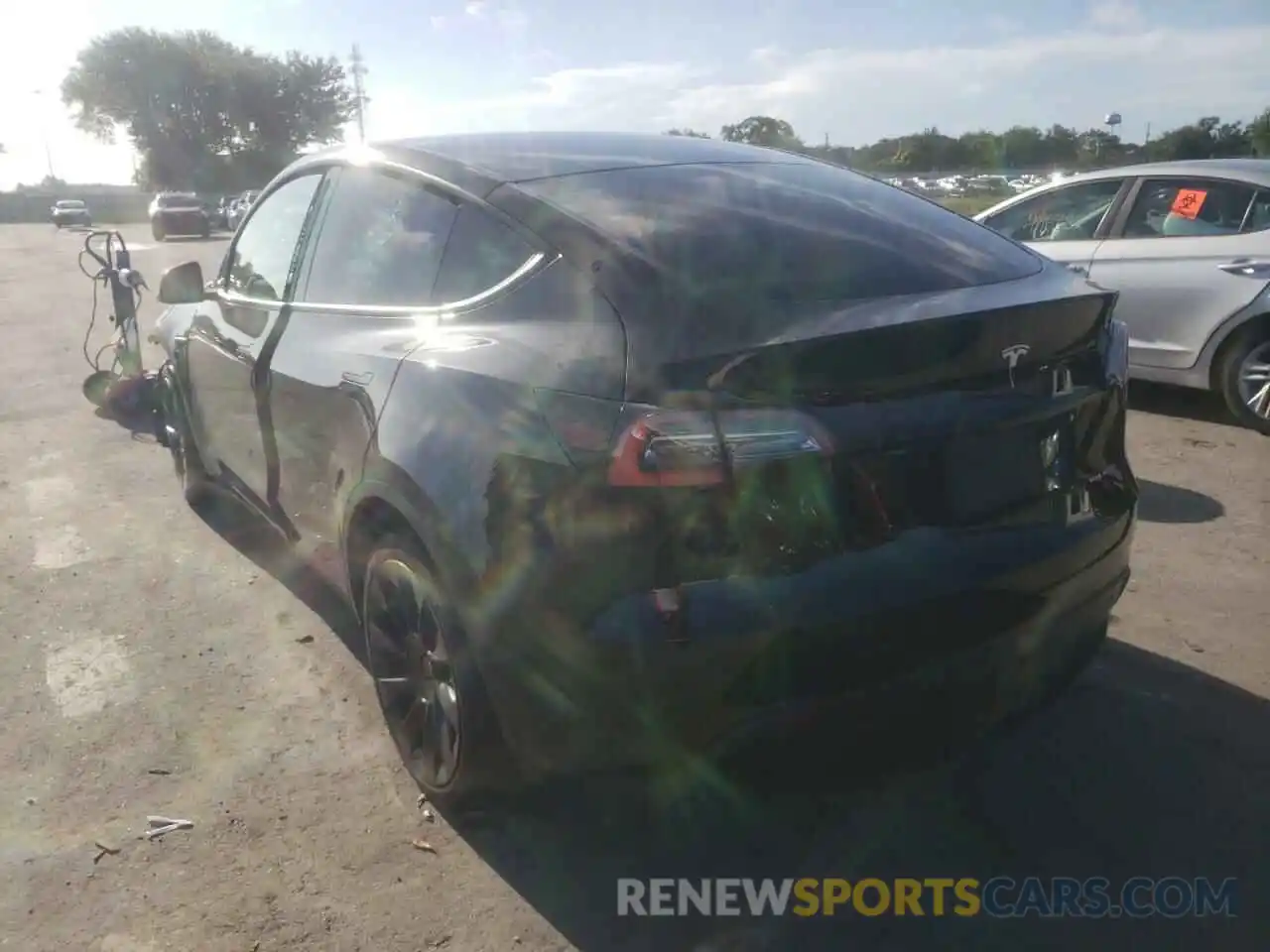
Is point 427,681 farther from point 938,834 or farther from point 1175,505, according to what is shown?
point 1175,505

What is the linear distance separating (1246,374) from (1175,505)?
1718mm

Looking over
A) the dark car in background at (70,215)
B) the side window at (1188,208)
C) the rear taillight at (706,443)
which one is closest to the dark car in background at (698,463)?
the rear taillight at (706,443)

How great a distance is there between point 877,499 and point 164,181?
8198 centimetres

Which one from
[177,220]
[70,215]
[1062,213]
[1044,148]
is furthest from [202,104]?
[1062,213]

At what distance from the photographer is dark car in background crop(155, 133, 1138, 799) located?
2207mm

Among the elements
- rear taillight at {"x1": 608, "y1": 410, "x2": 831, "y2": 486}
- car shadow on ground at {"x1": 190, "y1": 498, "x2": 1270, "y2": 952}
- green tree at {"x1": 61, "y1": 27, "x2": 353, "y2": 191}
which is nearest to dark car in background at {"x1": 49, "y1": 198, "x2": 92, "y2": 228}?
green tree at {"x1": 61, "y1": 27, "x2": 353, "y2": 191}

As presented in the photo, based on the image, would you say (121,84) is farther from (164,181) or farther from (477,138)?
(477,138)

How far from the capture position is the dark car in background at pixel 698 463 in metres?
2.21

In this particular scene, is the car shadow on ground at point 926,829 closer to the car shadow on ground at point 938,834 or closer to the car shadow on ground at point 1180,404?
the car shadow on ground at point 938,834

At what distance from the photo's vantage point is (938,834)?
9.48ft

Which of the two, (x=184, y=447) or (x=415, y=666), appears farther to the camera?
(x=184, y=447)

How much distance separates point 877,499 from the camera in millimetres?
2285

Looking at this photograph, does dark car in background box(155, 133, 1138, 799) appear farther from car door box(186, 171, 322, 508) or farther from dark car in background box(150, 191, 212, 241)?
dark car in background box(150, 191, 212, 241)

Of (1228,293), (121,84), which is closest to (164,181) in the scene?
(121,84)
